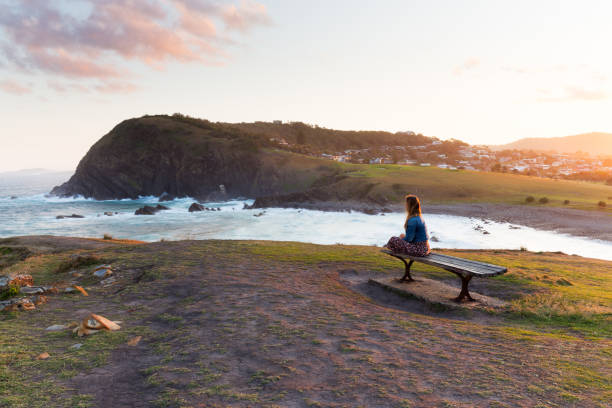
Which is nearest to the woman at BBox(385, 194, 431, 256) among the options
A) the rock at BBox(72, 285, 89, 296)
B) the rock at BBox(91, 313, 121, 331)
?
the rock at BBox(91, 313, 121, 331)

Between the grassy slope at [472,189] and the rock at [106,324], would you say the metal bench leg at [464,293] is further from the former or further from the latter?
the grassy slope at [472,189]

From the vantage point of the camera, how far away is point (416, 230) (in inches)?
341

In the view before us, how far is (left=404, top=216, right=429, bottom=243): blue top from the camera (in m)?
8.61

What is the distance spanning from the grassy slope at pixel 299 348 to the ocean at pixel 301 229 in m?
17.0

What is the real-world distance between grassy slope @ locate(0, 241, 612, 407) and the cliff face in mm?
52196

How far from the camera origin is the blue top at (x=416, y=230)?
28.2 ft

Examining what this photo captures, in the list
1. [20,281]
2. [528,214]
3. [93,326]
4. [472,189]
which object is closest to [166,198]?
[472,189]

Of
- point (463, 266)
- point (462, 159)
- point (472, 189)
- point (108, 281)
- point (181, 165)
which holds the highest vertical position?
point (462, 159)

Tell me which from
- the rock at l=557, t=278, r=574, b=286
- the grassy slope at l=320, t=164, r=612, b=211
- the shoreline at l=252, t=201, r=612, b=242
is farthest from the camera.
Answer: the grassy slope at l=320, t=164, r=612, b=211

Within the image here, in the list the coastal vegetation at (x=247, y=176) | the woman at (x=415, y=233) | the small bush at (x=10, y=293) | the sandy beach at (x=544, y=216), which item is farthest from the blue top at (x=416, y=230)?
the coastal vegetation at (x=247, y=176)

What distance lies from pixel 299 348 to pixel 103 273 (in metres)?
7.00

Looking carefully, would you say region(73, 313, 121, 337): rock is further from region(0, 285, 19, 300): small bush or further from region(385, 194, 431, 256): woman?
region(385, 194, 431, 256): woman

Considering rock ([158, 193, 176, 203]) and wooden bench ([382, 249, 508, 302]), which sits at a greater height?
wooden bench ([382, 249, 508, 302])

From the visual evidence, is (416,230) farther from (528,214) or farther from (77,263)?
(528,214)
